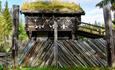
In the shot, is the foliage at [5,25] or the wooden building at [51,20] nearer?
the wooden building at [51,20]

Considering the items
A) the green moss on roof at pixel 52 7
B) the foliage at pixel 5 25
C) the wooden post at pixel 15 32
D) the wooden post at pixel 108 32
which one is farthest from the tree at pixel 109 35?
the foliage at pixel 5 25

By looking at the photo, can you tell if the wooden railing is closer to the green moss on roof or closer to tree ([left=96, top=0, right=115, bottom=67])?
the green moss on roof

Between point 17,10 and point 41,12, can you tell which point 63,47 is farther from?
point 41,12

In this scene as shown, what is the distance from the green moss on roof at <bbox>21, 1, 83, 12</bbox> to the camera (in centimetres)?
3105

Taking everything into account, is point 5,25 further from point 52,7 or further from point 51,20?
point 52,7

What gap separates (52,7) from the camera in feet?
103

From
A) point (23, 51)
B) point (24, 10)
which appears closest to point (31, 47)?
point (23, 51)

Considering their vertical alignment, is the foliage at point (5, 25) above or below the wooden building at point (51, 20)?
below

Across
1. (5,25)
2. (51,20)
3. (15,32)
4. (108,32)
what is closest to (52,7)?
(51,20)

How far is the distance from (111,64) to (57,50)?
3.21m

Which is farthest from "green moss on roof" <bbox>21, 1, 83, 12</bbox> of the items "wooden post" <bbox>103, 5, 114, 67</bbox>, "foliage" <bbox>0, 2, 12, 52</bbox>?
"foliage" <bbox>0, 2, 12, 52</bbox>

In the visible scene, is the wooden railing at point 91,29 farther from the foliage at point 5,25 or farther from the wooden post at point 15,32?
the foliage at point 5,25

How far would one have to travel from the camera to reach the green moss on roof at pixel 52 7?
31.0 meters

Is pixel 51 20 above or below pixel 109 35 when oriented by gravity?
below
